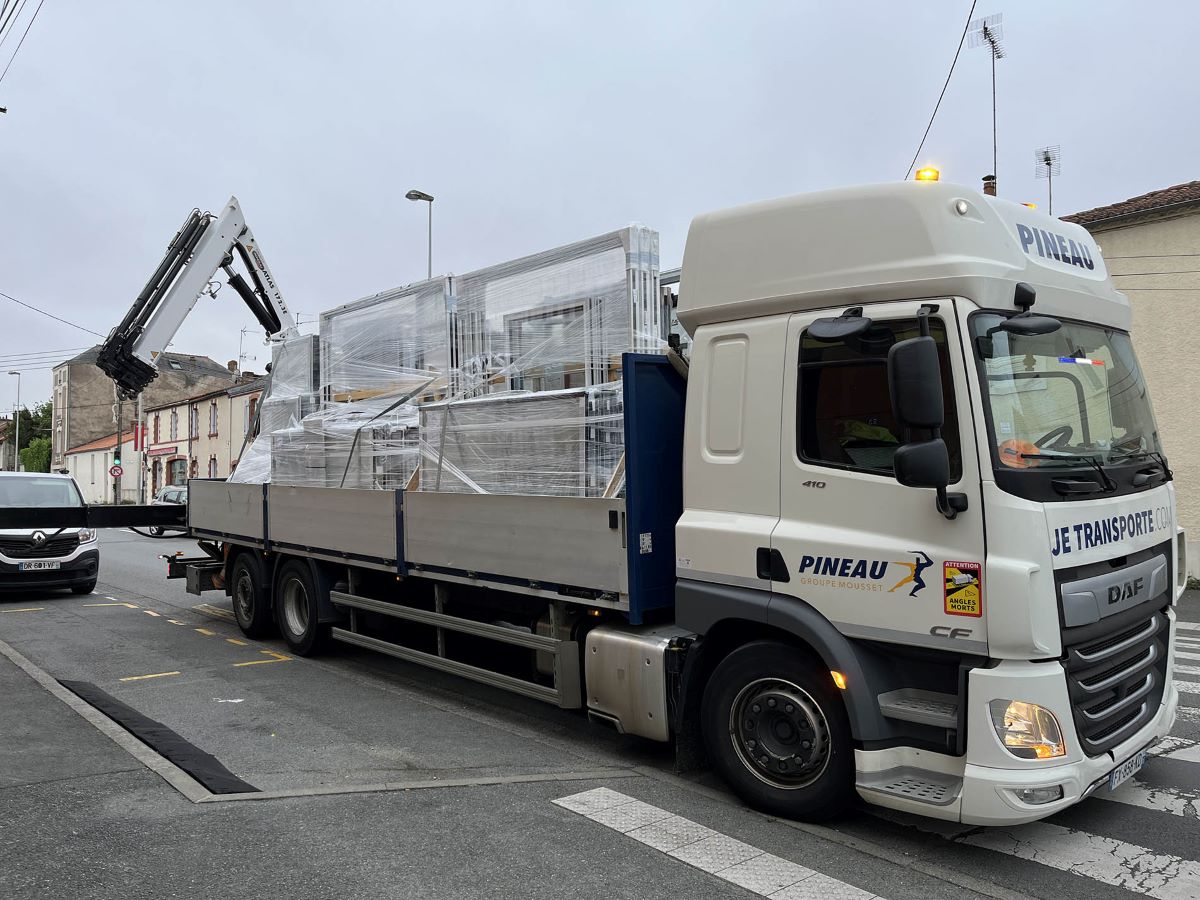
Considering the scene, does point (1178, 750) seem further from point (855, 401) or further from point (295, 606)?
point (295, 606)

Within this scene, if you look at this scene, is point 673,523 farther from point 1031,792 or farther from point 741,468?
point 1031,792

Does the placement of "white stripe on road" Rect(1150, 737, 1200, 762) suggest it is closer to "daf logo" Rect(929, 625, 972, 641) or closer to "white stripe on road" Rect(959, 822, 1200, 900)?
"white stripe on road" Rect(959, 822, 1200, 900)

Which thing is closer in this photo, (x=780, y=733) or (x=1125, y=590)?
(x=1125, y=590)

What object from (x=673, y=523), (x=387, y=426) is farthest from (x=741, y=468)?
(x=387, y=426)

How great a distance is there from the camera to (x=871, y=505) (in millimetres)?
3955

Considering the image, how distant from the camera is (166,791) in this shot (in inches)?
179

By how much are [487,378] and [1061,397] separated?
12.4 ft

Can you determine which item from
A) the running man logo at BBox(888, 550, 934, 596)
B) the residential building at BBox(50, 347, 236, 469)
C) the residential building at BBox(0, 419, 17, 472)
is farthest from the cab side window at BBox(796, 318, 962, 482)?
the residential building at BBox(0, 419, 17, 472)

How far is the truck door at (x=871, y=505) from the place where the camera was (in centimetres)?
369

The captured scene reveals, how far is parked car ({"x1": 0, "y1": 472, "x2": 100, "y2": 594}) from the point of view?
39.9 ft

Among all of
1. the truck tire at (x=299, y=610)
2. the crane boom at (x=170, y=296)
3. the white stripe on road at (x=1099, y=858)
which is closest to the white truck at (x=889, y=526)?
the white stripe on road at (x=1099, y=858)

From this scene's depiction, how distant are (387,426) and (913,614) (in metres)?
4.67

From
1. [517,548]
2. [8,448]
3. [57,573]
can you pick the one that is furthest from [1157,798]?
[8,448]

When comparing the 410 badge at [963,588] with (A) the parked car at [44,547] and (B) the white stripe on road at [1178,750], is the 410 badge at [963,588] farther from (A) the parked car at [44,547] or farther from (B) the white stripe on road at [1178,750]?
(A) the parked car at [44,547]
